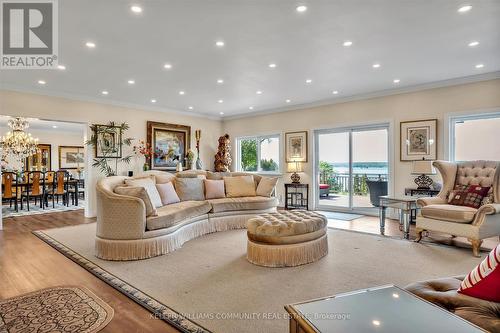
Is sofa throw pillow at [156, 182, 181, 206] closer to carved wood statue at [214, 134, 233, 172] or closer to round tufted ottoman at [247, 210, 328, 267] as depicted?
round tufted ottoman at [247, 210, 328, 267]

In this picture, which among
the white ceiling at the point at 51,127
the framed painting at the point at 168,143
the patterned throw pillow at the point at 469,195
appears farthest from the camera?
the white ceiling at the point at 51,127

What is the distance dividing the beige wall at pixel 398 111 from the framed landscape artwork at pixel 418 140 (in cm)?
10

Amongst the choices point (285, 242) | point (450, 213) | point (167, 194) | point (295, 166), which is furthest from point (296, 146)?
point (285, 242)

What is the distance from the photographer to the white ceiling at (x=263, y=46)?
2889 mm

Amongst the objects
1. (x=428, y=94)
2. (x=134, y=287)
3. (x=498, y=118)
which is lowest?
(x=134, y=287)

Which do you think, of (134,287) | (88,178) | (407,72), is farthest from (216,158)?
(134,287)

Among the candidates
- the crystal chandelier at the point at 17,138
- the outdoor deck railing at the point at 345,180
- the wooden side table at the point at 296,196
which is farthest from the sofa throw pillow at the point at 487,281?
the crystal chandelier at the point at 17,138

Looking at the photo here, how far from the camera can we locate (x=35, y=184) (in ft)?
24.7

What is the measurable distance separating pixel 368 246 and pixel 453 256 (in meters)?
1.00

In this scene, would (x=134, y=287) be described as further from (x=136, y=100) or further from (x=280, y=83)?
(x=136, y=100)

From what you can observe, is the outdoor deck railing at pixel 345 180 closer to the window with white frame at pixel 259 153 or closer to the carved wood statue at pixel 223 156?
the window with white frame at pixel 259 153

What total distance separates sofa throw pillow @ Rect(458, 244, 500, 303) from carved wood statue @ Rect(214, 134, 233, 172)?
7427 mm

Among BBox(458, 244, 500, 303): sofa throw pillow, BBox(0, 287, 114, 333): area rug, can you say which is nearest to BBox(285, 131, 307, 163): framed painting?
BBox(0, 287, 114, 333): area rug

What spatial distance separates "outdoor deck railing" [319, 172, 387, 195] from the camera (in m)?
6.59
